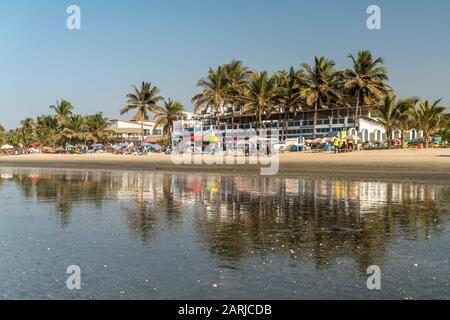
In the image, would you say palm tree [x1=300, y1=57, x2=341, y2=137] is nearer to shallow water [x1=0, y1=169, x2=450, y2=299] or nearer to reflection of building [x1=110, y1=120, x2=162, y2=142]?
reflection of building [x1=110, y1=120, x2=162, y2=142]

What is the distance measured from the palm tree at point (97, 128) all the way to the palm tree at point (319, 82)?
1822 inches

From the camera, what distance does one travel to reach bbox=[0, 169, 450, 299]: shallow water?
549 cm

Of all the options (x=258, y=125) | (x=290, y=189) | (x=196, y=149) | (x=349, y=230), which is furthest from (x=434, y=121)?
(x=349, y=230)

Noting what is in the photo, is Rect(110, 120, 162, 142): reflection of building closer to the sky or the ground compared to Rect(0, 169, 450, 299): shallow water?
closer to the sky

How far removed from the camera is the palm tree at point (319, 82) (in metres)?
60.9

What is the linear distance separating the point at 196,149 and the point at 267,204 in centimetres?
5078

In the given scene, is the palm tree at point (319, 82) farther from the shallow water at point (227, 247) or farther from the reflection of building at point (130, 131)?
the shallow water at point (227, 247)

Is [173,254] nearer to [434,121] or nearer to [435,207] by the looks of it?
[435,207]

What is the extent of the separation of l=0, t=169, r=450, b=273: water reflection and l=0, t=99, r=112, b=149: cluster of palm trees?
76058 mm

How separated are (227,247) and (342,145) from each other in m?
42.4

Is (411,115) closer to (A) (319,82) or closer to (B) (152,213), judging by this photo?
(A) (319,82)

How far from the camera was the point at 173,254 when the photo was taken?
718 cm
